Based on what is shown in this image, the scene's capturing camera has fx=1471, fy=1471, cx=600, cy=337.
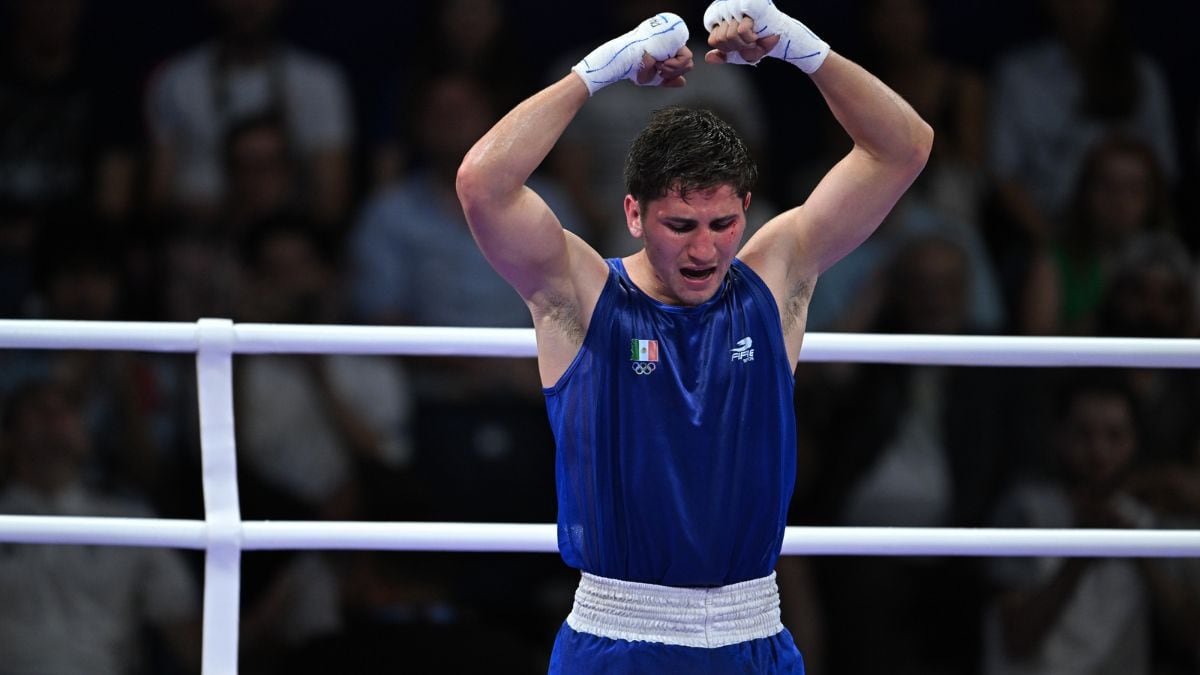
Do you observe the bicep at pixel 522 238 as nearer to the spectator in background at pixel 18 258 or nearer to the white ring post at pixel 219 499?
the white ring post at pixel 219 499

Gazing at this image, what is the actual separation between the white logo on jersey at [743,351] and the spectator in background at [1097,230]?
10.4 feet

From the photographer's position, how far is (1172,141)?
598cm

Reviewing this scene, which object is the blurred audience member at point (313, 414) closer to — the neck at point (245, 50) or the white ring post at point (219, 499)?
the neck at point (245, 50)

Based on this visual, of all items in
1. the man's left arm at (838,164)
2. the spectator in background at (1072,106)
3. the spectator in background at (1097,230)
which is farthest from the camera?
the spectator in background at (1072,106)

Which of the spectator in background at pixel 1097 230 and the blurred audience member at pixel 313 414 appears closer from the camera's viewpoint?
the blurred audience member at pixel 313 414

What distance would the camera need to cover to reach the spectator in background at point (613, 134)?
5523 millimetres

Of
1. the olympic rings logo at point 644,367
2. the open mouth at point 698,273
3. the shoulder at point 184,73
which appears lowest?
the olympic rings logo at point 644,367

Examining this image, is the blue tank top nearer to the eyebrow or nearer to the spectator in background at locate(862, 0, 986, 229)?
the eyebrow

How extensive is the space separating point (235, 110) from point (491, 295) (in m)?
1.26

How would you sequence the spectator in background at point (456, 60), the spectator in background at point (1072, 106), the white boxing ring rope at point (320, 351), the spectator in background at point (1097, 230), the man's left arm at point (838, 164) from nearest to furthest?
the man's left arm at point (838, 164) < the white boxing ring rope at point (320, 351) < the spectator in background at point (1097, 230) < the spectator in background at point (456, 60) < the spectator in background at point (1072, 106)

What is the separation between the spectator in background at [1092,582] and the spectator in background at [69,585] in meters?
2.66

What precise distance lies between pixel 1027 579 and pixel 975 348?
2.06m

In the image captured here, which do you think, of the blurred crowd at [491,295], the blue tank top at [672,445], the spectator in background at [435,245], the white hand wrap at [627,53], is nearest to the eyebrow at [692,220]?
the blue tank top at [672,445]

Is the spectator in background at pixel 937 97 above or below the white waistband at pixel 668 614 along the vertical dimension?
above
